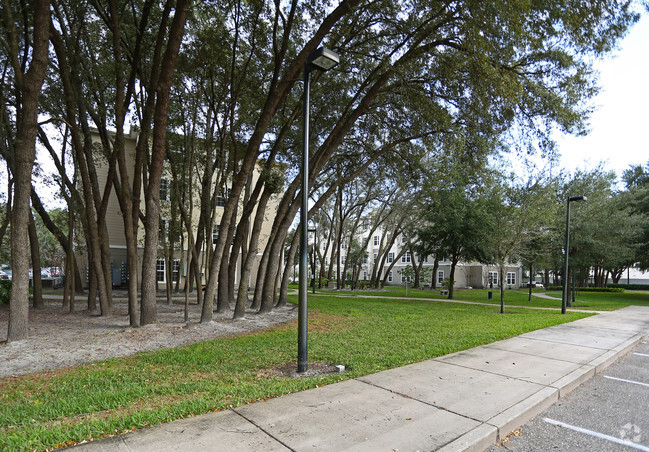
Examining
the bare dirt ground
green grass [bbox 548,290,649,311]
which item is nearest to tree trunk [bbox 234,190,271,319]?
the bare dirt ground

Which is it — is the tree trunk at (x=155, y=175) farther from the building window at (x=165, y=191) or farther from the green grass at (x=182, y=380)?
the building window at (x=165, y=191)

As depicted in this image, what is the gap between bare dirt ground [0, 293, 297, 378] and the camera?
6920 millimetres

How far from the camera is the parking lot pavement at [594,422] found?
3.95 metres

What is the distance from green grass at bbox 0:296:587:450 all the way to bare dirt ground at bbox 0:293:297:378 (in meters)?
0.75

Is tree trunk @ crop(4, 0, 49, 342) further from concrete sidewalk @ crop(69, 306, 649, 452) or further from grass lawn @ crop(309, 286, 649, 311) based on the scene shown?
grass lawn @ crop(309, 286, 649, 311)

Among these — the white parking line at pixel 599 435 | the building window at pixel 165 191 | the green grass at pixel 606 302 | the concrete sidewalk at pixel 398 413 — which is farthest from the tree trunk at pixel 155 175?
the green grass at pixel 606 302

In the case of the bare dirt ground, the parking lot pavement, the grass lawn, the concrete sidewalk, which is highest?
the concrete sidewalk

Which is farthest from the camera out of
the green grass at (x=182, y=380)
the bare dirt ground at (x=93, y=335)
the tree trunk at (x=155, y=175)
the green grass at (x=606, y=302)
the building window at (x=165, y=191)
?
the green grass at (x=606, y=302)

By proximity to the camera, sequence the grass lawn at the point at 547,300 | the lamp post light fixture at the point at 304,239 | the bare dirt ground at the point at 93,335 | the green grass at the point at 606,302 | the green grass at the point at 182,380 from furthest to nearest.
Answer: the grass lawn at the point at 547,300 < the green grass at the point at 606,302 < the bare dirt ground at the point at 93,335 < the lamp post light fixture at the point at 304,239 < the green grass at the point at 182,380

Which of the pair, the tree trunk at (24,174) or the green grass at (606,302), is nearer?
the tree trunk at (24,174)

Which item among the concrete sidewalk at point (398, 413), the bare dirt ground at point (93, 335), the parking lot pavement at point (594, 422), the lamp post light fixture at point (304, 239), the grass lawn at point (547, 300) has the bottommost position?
the grass lawn at point (547, 300)

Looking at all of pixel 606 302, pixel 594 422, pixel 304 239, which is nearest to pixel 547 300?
pixel 606 302

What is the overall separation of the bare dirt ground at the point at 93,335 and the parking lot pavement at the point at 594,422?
6.94 m

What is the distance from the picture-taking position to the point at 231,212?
1136 centimetres
